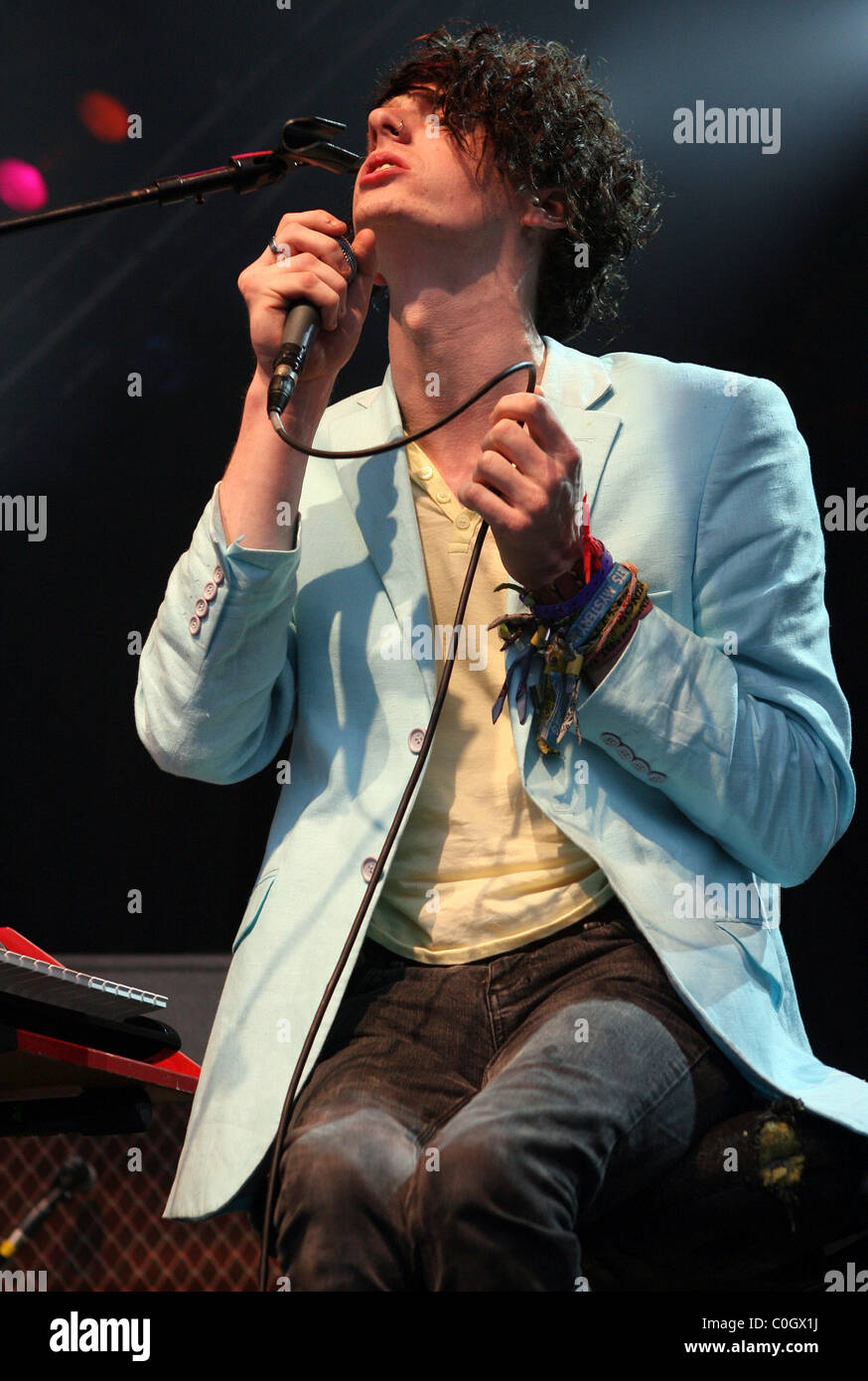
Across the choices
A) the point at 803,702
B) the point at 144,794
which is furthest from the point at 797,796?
the point at 144,794

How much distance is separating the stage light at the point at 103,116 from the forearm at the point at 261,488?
108cm

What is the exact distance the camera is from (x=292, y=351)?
1.39 metres

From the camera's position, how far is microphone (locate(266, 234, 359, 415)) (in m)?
1.36

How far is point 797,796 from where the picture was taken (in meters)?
1.36

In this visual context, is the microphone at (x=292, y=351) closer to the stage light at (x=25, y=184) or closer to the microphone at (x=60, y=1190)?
the stage light at (x=25, y=184)

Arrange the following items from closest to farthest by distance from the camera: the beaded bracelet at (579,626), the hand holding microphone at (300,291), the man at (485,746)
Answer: the man at (485,746), the beaded bracelet at (579,626), the hand holding microphone at (300,291)

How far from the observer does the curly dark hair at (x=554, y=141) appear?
1.65 meters

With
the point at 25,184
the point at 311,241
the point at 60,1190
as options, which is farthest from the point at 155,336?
the point at 60,1190

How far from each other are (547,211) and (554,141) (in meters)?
0.09

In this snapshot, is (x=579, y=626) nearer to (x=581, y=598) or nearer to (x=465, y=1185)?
(x=581, y=598)

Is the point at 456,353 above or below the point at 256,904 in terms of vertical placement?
above

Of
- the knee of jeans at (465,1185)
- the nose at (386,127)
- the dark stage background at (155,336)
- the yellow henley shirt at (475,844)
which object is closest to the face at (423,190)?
the nose at (386,127)

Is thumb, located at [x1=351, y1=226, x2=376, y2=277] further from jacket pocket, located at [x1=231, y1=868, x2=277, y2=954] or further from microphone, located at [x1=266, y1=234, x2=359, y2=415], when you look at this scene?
jacket pocket, located at [x1=231, y1=868, x2=277, y2=954]
